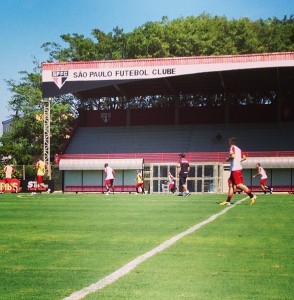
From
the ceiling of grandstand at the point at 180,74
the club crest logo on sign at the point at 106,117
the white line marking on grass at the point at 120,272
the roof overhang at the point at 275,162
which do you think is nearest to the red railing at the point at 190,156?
the roof overhang at the point at 275,162

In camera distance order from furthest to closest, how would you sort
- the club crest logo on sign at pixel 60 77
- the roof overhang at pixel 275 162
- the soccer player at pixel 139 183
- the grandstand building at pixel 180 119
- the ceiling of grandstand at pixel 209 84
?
the ceiling of grandstand at pixel 209 84 < the club crest logo on sign at pixel 60 77 < the grandstand building at pixel 180 119 < the roof overhang at pixel 275 162 < the soccer player at pixel 139 183

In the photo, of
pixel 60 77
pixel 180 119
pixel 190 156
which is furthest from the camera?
pixel 180 119

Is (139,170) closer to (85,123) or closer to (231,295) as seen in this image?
(85,123)

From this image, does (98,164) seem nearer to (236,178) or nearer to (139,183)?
(139,183)

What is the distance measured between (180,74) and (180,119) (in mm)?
8575

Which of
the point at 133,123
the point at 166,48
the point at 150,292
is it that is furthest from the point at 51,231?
the point at 166,48

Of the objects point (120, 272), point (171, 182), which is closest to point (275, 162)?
point (171, 182)

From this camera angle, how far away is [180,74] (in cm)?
4081

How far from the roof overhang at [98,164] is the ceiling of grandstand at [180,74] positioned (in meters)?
4.85

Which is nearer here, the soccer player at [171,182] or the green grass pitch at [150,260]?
the green grass pitch at [150,260]

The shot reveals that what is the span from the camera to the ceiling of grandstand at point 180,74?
39.8 m

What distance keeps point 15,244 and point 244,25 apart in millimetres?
48346

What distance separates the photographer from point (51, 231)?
30.3 ft

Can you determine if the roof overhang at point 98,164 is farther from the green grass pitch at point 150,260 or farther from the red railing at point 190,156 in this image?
the green grass pitch at point 150,260
